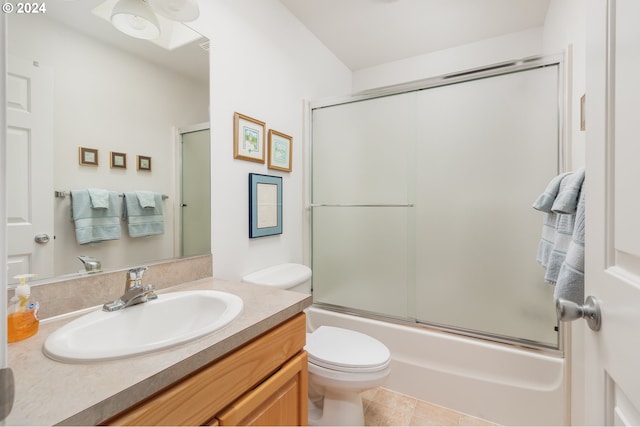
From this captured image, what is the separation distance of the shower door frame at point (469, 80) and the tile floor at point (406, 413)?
0.41 metres

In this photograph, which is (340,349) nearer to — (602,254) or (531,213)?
(602,254)

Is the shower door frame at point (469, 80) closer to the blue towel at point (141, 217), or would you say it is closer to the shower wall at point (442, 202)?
the shower wall at point (442, 202)

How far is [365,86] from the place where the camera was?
9.09 feet

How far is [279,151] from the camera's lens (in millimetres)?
1845

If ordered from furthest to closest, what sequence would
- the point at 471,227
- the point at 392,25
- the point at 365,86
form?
1. the point at 365,86
2. the point at 392,25
3. the point at 471,227

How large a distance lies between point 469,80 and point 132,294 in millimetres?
1936

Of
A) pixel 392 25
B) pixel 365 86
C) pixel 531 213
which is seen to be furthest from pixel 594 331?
pixel 365 86

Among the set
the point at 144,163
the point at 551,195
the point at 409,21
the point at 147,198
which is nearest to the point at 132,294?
the point at 147,198

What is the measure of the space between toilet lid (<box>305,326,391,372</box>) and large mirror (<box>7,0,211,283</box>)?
0.73m

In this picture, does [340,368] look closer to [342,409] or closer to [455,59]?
[342,409]

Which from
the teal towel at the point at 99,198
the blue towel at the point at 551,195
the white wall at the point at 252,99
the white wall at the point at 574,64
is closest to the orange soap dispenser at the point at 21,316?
the teal towel at the point at 99,198

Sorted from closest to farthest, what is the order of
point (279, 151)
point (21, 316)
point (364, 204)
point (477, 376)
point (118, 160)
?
point (21, 316) → point (118, 160) → point (477, 376) → point (279, 151) → point (364, 204)

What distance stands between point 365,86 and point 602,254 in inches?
102

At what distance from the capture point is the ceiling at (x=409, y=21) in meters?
1.86
